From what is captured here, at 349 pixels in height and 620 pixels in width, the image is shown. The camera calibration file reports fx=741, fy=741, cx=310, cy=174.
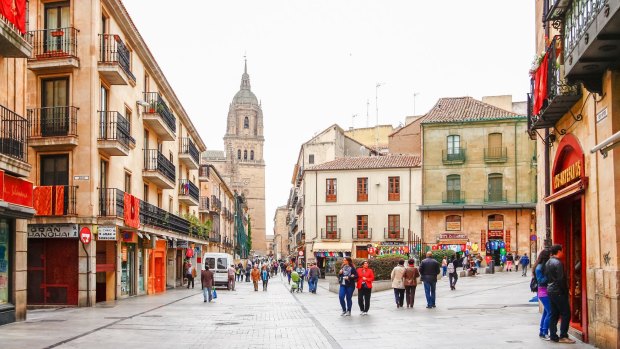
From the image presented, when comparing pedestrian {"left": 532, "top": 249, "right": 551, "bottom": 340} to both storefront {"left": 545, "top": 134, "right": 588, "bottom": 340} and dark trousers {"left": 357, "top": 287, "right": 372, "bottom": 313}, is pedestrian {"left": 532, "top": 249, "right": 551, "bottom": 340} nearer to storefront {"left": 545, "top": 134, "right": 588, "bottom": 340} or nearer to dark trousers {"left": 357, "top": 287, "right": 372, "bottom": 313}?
storefront {"left": 545, "top": 134, "right": 588, "bottom": 340}

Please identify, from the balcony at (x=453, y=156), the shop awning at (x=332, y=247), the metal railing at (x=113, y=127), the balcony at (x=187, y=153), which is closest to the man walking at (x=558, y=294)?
the metal railing at (x=113, y=127)

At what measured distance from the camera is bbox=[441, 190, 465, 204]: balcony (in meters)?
54.6

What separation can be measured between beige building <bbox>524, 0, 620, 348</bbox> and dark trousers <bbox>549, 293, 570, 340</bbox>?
34 cm

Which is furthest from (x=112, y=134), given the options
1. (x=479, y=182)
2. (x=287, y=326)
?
(x=479, y=182)

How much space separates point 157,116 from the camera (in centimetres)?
3522

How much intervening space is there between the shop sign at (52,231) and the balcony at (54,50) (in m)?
5.42

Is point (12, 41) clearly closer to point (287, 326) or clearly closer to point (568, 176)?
point (287, 326)

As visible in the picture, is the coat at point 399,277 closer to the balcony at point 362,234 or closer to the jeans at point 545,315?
the jeans at point 545,315

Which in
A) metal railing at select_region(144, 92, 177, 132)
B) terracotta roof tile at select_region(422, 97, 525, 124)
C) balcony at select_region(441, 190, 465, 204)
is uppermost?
terracotta roof tile at select_region(422, 97, 525, 124)

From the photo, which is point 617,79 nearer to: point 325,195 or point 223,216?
point 325,195

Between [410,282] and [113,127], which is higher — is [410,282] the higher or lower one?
the lower one

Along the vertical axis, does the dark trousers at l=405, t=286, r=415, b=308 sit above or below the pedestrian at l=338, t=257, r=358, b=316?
below

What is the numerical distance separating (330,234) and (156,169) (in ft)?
83.7

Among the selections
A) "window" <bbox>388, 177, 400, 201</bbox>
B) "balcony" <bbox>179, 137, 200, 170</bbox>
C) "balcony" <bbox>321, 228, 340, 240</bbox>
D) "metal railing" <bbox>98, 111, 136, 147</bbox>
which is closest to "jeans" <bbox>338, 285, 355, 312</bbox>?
"metal railing" <bbox>98, 111, 136, 147</bbox>
